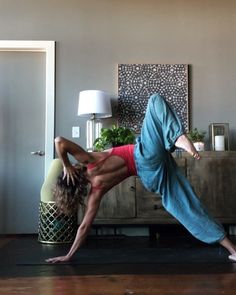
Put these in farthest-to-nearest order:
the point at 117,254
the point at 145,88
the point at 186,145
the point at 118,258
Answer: the point at 145,88
the point at 117,254
the point at 118,258
the point at 186,145

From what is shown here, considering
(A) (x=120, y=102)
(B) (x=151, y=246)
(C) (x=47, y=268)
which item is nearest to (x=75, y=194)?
(C) (x=47, y=268)

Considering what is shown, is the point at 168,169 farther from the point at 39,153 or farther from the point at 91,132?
the point at 39,153

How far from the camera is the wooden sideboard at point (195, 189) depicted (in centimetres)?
371

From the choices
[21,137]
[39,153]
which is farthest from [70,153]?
[21,137]

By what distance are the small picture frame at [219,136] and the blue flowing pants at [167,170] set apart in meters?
1.31

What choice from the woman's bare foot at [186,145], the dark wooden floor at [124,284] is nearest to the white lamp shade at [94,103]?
the woman's bare foot at [186,145]

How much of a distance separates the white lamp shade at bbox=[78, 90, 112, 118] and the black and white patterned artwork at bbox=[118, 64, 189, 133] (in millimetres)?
262

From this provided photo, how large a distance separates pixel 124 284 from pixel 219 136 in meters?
2.31

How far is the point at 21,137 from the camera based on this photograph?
4.26m

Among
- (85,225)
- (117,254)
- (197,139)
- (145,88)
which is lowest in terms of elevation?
(117,254)

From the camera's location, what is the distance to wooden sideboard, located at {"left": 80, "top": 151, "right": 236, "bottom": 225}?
371cm

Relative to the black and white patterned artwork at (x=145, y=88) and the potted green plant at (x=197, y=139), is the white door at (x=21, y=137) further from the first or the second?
the potted green plant at (x=197, y=139)

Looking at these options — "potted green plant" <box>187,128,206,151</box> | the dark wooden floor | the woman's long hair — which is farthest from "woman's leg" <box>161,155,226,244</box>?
"potted green plant" <box>187,128,206,151</box>

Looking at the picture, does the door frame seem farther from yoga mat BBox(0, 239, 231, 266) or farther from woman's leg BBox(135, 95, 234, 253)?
woman's leg BBox(135, 95, 234, 253)
